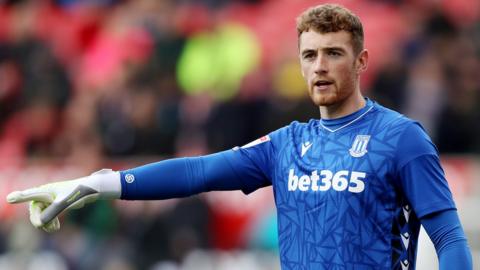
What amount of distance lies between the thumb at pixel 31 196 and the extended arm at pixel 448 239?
1.78 metres

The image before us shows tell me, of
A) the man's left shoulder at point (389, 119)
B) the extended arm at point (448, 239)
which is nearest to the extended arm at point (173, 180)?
the man's left shoulder at point (389, 119)

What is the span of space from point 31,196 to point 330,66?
1548mm

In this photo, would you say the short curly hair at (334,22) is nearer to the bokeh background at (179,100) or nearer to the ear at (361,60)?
the ear at (361,60)

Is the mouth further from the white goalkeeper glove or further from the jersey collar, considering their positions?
the white goalkeeper glove

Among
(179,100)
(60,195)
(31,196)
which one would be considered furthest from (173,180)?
(179,100)

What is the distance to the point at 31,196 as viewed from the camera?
5801 millimetres

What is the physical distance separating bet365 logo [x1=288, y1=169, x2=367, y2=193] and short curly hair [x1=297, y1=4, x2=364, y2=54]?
23.7 inches

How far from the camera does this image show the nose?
226 inches

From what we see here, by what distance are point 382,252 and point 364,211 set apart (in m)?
0.21

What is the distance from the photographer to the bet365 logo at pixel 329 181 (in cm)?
565

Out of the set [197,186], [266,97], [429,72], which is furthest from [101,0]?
[197,186]

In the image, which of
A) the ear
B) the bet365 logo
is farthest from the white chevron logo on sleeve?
the ear

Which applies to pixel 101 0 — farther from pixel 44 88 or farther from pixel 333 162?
pixel 333 162

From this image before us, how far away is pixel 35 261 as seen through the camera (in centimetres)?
1265
